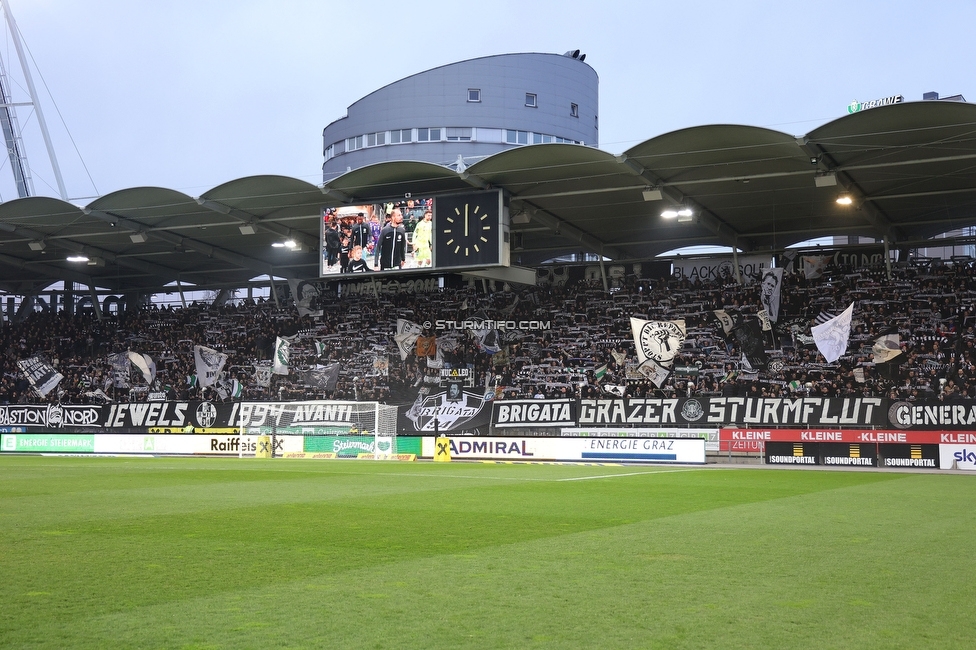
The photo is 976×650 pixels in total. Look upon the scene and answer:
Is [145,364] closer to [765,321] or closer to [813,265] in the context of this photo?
[765,321]

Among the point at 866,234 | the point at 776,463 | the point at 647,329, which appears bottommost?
the point at 776,463

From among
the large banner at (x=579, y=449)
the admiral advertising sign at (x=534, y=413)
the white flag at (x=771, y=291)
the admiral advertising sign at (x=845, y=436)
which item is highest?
the white flag at (x=771, y=291)

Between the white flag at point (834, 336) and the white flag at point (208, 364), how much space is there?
28.1m

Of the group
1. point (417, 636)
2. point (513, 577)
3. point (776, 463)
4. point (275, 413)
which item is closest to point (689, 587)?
point (513, 577)


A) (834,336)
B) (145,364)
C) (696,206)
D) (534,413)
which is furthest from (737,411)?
(145,364)

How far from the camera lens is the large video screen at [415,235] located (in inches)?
1312

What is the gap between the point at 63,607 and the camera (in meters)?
6.70

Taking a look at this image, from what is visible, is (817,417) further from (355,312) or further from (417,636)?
(417,636)

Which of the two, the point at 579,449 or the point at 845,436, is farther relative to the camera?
the point at 579,449

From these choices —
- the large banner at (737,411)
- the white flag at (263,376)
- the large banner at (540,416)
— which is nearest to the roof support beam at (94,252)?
the large banner at (540,416)

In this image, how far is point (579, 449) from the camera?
33.6m

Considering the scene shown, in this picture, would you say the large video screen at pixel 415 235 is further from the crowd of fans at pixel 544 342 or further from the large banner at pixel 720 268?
the large banner at pixel 720 268

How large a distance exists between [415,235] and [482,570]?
2612 cm

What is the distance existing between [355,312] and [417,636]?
1684 inches
